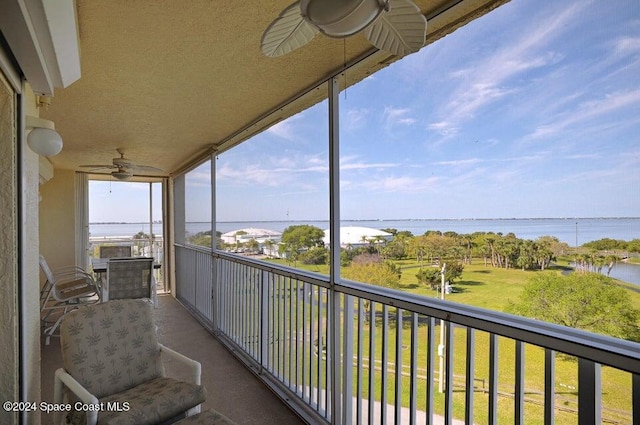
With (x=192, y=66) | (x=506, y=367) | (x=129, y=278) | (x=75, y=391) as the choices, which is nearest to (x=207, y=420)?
(x=75, y=391)

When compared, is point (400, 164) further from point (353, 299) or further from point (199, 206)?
point (199, 206)

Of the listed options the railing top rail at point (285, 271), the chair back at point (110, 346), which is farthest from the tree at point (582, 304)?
the chair back at point (110, 346)

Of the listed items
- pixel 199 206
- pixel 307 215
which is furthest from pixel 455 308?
pixel 199 206

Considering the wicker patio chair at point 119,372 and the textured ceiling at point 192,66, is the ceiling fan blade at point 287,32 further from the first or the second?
the wicker patio chair at point 119,372

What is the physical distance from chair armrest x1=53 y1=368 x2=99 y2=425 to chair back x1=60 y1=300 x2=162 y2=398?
69 millimetres

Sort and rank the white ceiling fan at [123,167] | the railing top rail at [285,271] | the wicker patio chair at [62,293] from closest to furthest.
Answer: the railing top rail at [285,271] < the wicker patio chair at [62,293] < the white ceiling fan at [123,167]

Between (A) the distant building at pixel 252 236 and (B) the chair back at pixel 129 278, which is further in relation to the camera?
(B) the chair back at pixel 129 278

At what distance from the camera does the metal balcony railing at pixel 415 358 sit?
1138 millimetres

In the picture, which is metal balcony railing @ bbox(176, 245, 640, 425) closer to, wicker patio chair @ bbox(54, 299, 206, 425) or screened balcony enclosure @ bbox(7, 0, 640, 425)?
screened balcony enclosure @ bbox(7, 0, 640, 425)

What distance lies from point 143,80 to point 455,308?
2.43m

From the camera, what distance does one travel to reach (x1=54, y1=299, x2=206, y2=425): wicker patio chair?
1739 millimetres

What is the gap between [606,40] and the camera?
1044 mm

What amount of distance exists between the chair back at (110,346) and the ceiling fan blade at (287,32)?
6.05 feet

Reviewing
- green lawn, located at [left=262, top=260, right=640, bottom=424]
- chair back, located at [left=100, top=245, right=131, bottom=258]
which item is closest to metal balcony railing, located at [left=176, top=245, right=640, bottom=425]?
green lawn, located at [left=262, top=260, right=640, bottom=424]
